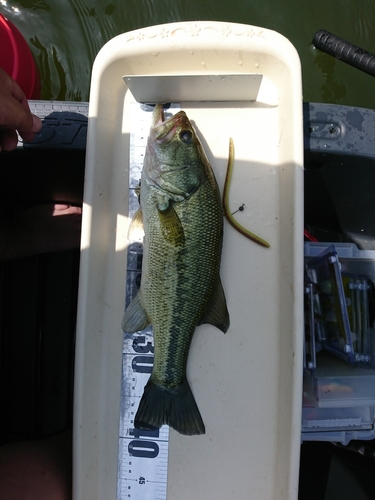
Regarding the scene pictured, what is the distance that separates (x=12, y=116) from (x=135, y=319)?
0.99 metres

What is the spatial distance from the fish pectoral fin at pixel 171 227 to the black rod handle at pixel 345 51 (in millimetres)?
1688

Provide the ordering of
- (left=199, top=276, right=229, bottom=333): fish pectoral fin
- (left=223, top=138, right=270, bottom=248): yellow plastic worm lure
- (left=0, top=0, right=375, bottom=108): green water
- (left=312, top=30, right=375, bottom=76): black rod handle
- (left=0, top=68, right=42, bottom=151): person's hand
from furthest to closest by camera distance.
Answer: (left=0, top=0, right=375, bottom=108): green water, (left=312, top=30, right=375, bottom=76): black rod handle, (left=223, top=138, right=270, bottom=248): yellow plastic worm lure, (left=199, top=276, right=229, bottom=333): fish pectoral fin, (left=0, top=68, right=42, bottom=151): person's hand

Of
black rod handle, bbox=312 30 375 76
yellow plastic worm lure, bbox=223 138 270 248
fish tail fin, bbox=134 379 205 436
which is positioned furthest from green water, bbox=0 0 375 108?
fish tail fin, bbox=134 379 205 436

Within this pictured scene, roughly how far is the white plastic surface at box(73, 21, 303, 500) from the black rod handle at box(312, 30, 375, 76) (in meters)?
0.88

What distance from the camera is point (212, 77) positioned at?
1606 mm

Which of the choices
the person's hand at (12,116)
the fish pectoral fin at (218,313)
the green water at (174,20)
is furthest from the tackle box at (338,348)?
the person's hand at (12,116)

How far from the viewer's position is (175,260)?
153 centimetres

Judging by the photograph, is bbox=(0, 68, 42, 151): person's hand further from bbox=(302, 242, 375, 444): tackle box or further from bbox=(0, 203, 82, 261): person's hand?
bbox=(302, 242, 375, 444): tackle box

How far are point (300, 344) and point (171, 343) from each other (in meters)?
0.57

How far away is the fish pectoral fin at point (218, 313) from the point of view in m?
1.63

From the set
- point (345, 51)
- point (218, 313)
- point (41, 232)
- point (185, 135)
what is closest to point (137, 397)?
point (218, 313)

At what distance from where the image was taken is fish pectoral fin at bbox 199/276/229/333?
1.63 metres

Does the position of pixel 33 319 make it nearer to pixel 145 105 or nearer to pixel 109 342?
pixel 109 342

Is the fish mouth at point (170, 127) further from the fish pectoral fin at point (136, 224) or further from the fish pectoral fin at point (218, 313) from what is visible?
the fish pectoral fin at point (218, 313)
